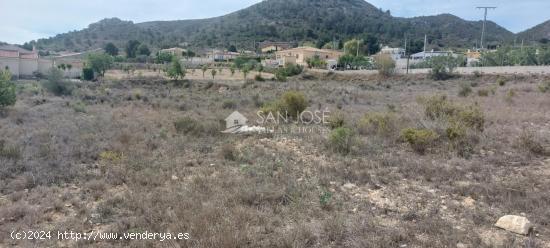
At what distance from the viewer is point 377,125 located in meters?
9.46

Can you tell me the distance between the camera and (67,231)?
4039 millimetres

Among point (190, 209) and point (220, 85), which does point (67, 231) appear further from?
point (220, 85)

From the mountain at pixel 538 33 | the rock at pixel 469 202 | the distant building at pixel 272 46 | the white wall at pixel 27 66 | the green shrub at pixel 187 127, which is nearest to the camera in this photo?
the rock at pixel 469 202

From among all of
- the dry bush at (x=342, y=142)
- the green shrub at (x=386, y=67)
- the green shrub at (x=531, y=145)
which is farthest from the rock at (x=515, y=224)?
the green shrub at (x=386, y=67)

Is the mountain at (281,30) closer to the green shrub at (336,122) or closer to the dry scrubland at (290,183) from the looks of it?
the green shrub at (336,122)

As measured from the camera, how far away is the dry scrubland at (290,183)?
3820 millimetres

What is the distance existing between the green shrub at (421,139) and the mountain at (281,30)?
84541 millimetres

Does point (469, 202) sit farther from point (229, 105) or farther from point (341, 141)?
point (229, 105)

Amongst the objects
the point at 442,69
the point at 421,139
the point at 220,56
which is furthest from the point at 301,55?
the point at 421,139

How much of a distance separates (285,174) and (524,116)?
9.40 m

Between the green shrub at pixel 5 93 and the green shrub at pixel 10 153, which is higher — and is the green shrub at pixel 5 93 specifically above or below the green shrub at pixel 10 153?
above

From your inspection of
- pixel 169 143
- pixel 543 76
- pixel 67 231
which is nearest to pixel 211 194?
pixel 67 231

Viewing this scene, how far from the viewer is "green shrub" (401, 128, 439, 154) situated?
7391 mm

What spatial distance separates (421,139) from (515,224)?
12.2 feet
